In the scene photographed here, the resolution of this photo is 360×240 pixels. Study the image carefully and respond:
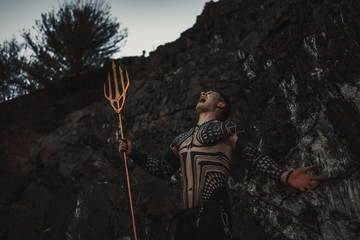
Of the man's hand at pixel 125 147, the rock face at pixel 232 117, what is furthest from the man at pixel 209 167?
the rock face at pixel 232 117

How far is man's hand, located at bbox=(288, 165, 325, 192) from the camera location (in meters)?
2.24

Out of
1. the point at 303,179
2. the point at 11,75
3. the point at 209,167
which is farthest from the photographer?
the point at 11,75

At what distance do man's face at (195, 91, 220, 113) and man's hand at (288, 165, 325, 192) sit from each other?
1.34 metres

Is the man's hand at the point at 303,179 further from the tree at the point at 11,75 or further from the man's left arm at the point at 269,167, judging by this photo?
the tree at the point at 11,75

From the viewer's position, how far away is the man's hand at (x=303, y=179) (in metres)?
2.24

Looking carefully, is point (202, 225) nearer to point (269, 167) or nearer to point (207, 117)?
point (269, 167)

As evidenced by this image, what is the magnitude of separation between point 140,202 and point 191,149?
1.96 metres

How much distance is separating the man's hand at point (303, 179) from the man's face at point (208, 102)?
4.41ft

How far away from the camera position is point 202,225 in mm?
2670

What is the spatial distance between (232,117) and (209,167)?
1.97 meters

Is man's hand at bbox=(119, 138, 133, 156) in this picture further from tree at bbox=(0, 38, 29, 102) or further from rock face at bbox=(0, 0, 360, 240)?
tree at bbox=(0, 38, 29, 102)

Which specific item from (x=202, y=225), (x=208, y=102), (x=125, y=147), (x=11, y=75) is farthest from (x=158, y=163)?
(x=11, y=75)

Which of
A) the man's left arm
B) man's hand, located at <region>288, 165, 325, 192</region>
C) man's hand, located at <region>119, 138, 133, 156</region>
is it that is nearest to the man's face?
the man's left arm

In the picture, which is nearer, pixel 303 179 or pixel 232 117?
pixel 303 179
